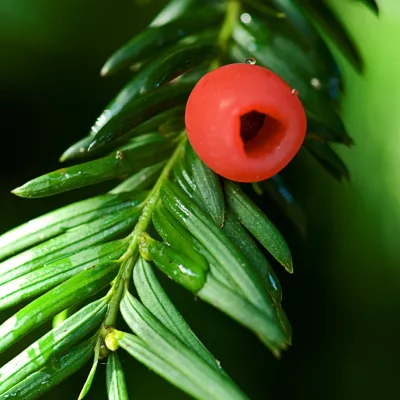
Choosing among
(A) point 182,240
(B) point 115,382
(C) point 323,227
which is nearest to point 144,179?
(A) point 182,240

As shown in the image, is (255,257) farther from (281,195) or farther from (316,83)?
(316,83)

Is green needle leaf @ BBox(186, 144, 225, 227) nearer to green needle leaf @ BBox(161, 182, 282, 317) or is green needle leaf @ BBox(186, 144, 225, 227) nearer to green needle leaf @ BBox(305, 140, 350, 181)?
green needle leaf @ BBox(161, 182, 282, 317)

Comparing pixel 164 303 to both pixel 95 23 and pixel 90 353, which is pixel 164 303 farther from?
pixel 95 23

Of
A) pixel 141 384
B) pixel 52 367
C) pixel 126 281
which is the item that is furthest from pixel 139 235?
pixel 141 384

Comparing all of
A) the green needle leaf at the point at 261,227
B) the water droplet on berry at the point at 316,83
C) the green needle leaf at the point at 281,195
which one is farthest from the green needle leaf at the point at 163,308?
the water droplet on berry at the point at 316,83

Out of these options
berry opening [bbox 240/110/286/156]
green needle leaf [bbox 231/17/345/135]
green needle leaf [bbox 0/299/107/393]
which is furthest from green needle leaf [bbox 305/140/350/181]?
green needle leaf [bbox 0/299/107/393]

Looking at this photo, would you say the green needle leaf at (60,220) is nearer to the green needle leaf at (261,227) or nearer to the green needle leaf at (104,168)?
the green needle leaf at (104,168)
